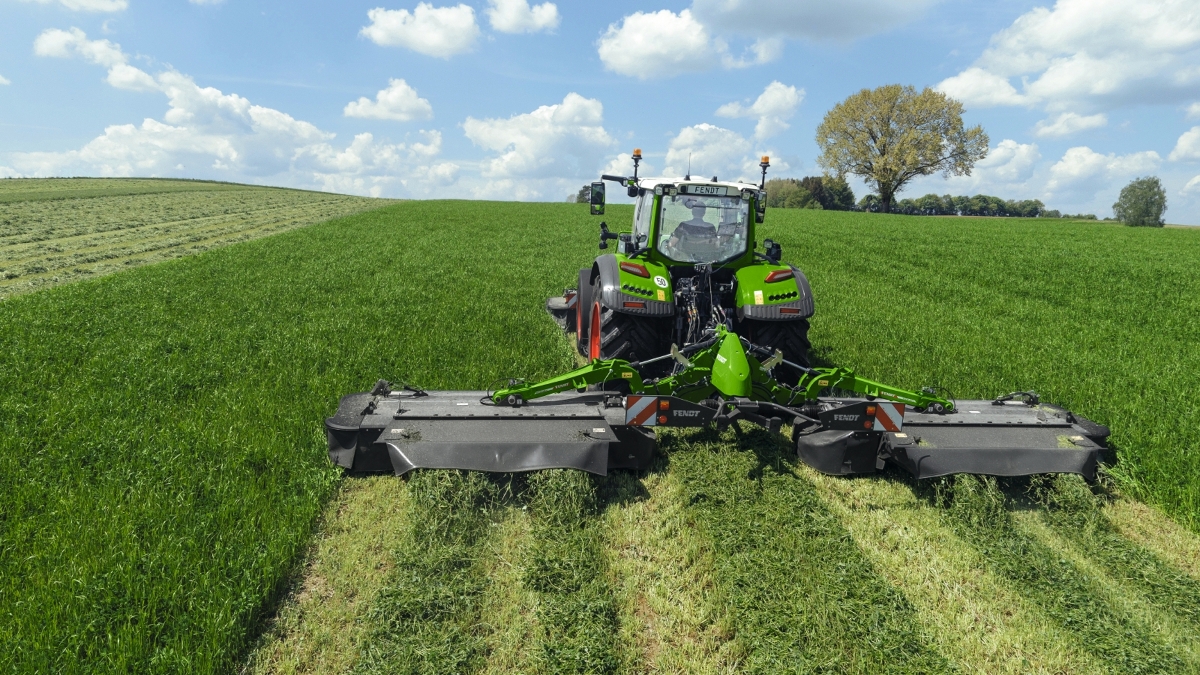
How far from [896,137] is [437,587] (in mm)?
53874

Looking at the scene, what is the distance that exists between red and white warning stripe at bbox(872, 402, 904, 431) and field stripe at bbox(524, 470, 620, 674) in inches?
79.0

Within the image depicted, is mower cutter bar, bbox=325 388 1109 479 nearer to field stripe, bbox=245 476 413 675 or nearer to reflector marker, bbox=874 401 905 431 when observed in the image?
reflector marker, bbox=874 401 905 431

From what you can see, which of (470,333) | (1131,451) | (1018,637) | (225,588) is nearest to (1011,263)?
(1131,451)

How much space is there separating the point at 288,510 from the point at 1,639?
137 centimetres

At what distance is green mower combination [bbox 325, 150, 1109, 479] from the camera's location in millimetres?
4285

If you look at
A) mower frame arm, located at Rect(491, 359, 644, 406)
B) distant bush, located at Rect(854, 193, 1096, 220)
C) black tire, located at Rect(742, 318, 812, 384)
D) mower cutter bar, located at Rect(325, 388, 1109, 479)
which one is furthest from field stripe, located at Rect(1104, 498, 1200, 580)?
distant bush, located at Rect(854, 193, 1096, 220)

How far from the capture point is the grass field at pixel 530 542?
2943 millimetres

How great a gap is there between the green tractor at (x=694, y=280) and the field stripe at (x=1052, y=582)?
195cm

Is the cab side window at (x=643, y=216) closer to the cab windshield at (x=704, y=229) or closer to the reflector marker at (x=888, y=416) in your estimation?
the cab windshield at (x=704, y=229)

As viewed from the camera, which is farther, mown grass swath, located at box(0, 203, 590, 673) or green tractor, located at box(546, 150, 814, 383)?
green tractor, located at box(546, 150, 814, 383)

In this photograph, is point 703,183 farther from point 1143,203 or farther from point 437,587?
point 1143,203

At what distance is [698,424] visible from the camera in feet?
14.2

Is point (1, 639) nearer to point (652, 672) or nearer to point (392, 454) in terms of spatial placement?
point (392, 454)

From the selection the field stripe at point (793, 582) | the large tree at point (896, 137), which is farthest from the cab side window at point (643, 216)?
the large tree at point (896, 137)
